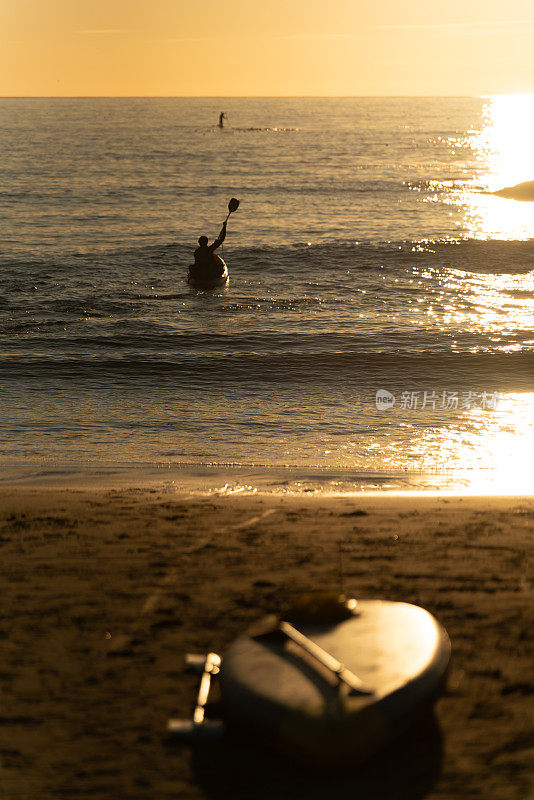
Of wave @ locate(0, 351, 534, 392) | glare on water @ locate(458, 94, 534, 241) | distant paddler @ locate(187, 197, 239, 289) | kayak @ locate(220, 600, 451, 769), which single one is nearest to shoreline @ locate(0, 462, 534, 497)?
kayak @ locate(220, 600, 451, 769)

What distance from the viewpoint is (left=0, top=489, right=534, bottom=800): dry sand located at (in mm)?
3959

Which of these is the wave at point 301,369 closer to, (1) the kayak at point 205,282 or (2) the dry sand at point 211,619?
(2) the dry sand at point 211,619

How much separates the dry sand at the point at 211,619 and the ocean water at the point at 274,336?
177 cm

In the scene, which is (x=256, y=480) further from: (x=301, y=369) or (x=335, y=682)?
(x=301, y=369)

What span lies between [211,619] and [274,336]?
12213 millimetres

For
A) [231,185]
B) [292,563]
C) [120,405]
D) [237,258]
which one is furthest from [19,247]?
[292,563]

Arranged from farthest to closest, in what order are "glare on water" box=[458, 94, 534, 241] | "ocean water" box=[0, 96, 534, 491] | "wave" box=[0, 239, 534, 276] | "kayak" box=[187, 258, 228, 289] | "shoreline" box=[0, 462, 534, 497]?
1. "glare on water" box=[458, 94, 534, 241]
2. "wave" box=[0, 239, 534, 276]
3. "kayak" box=[187, 258, 228, 289]
4. "ocean water" box=[0, 96, 534, 491]
5. "shoreline" box=[0, 462, 534, 497]

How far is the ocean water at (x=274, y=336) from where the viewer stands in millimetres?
10156

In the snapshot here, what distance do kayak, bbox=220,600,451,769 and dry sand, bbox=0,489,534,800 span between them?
0.61 feet

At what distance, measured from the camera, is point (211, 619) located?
5305mm

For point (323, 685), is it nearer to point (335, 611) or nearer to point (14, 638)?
point (335, 611)

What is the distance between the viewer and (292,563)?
6.14 meters

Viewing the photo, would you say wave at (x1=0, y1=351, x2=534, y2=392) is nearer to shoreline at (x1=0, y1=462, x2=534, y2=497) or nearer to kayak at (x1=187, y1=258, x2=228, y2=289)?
shoreline at (x1=0, y1=462, x2=534, y2=497)

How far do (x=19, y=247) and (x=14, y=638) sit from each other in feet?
82.0
